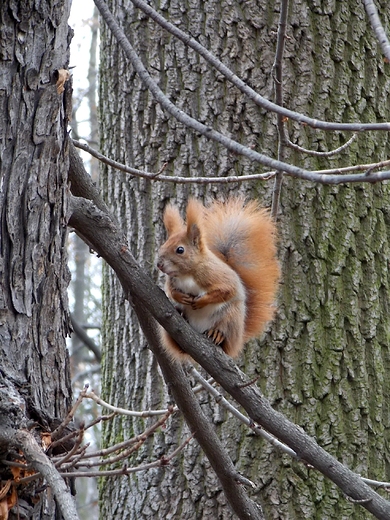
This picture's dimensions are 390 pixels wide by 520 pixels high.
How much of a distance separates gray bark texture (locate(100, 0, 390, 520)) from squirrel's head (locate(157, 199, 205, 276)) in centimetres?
53

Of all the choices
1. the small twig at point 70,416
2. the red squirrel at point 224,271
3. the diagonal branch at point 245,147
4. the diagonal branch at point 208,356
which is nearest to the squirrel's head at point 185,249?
the red squirrel at point 224,271

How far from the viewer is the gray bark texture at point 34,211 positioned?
1481 mm

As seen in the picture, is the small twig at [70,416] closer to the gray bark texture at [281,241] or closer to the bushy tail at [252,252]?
the bushy tail at [252,252]

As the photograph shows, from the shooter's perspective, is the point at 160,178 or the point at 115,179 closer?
the point at 160,178

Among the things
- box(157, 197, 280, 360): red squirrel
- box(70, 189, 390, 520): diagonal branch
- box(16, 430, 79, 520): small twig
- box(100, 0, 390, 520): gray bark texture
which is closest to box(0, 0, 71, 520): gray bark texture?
box(70, 189, 390, 520): diagonal branch

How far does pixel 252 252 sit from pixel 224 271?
0.48ft

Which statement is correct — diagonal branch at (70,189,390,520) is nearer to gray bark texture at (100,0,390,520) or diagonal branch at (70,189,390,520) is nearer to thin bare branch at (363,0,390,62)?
thin bare branch at (363,0,390,62)

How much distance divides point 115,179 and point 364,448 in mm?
1371

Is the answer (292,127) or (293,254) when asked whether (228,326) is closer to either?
(293,254)

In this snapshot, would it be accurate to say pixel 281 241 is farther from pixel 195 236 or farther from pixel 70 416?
pixel 70 416

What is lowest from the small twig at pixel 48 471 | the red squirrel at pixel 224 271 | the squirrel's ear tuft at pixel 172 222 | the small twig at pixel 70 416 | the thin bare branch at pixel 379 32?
the small twig at pixel 48 471

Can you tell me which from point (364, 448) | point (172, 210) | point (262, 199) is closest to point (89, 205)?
point (172, 210)

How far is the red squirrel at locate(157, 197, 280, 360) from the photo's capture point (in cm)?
213

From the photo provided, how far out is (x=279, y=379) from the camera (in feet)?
8.27
